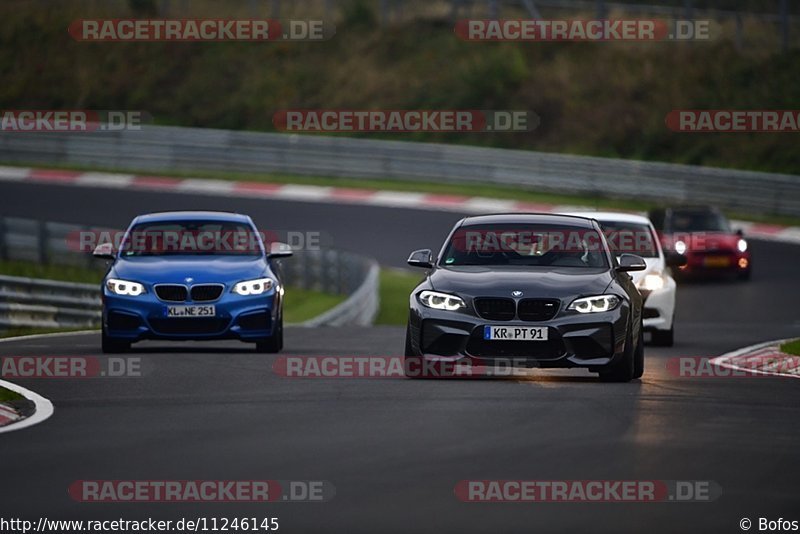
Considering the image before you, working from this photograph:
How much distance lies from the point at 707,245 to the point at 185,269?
666 inches

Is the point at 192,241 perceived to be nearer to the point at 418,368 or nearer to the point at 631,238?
the point at 418,368

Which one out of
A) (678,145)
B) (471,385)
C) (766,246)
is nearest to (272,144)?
(678,145)

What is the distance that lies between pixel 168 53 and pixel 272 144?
1464 cm

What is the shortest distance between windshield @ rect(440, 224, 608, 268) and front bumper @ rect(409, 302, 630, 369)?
3.39ft

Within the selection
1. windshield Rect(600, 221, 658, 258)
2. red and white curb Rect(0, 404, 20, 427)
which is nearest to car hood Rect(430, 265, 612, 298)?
red and white curb Rect(0, 404, 20, 427)

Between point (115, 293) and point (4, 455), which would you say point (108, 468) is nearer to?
point (4, 455)

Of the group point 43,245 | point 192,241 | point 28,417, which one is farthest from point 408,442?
point 43,245

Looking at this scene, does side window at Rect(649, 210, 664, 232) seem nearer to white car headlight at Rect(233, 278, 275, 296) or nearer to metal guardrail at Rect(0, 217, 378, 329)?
metal guardrail at Rect(0, 217, 378, 329)

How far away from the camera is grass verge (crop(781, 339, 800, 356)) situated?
58.9 ft

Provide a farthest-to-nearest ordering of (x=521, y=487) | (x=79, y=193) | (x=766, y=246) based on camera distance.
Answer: (x=79, y=193)
(x=766, y=246)
(x=521, y=487)

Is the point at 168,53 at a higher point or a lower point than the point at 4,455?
higher

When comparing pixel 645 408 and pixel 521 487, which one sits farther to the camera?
pixel 645 408

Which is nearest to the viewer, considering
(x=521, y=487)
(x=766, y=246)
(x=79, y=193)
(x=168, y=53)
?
(x=521, y=487)

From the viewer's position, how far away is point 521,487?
9.11 m
